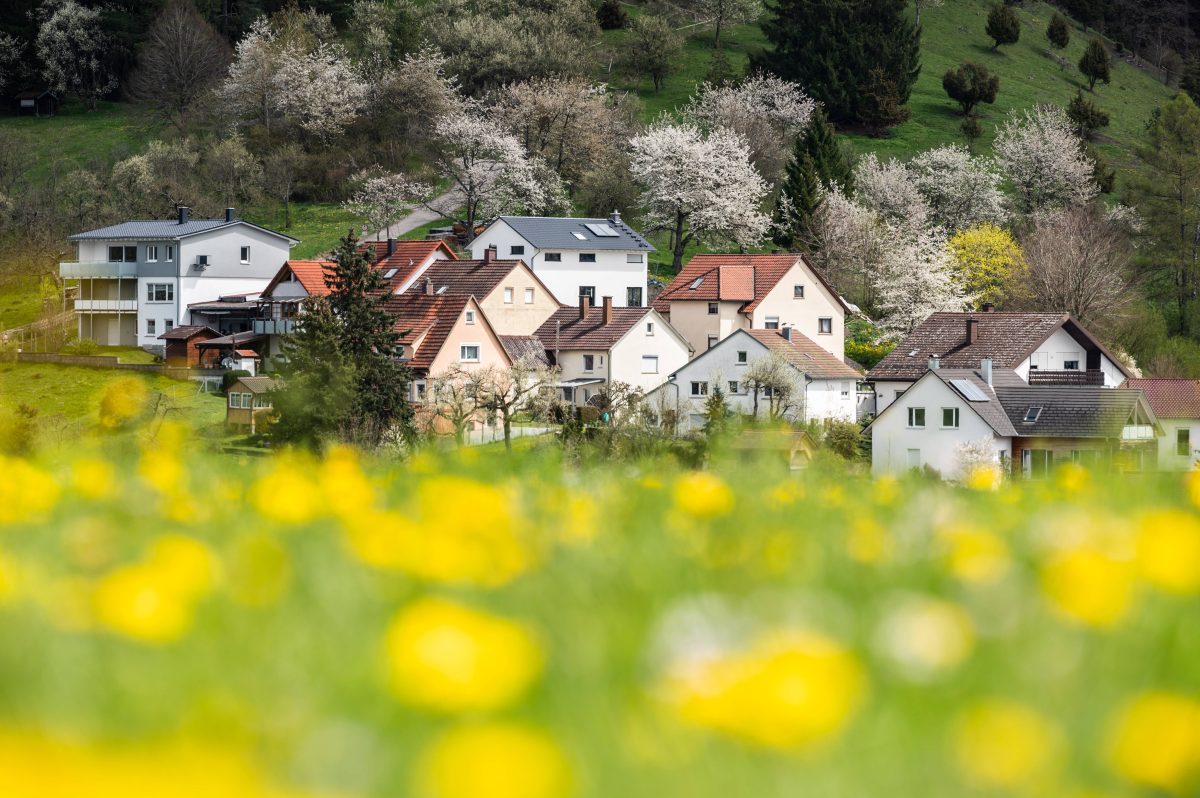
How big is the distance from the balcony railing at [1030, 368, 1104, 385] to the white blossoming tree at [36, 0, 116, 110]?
247ft

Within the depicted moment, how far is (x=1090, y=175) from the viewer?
94750mm

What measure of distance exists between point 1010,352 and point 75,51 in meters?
76.8

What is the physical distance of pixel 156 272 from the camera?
71.3 metres

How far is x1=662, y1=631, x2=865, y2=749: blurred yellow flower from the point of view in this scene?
207 cm

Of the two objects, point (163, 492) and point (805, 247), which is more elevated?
point (805, 247)

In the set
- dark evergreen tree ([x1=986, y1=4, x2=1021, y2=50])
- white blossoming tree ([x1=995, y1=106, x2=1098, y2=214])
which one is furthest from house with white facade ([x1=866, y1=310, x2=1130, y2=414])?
dark evergreen tree ([x1=986, y1=4, x2=1021, y2=50])

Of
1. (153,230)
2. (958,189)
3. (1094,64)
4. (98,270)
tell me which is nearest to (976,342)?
(958,189)

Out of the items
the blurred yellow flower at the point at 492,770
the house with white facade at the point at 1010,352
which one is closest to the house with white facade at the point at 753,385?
the house with white facade at the point at 1010,352

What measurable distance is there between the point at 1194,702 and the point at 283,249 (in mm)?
74897

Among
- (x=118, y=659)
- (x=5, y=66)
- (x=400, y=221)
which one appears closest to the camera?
(x=118, y=659)

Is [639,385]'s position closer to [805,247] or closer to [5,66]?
[805,247]

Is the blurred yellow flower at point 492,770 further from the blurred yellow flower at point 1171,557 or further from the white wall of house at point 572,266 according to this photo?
the white wall of house at point 572,266

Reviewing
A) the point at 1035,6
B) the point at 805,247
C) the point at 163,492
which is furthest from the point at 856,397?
the point at 1035,6

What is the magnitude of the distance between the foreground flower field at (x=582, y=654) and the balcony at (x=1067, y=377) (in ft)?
184
